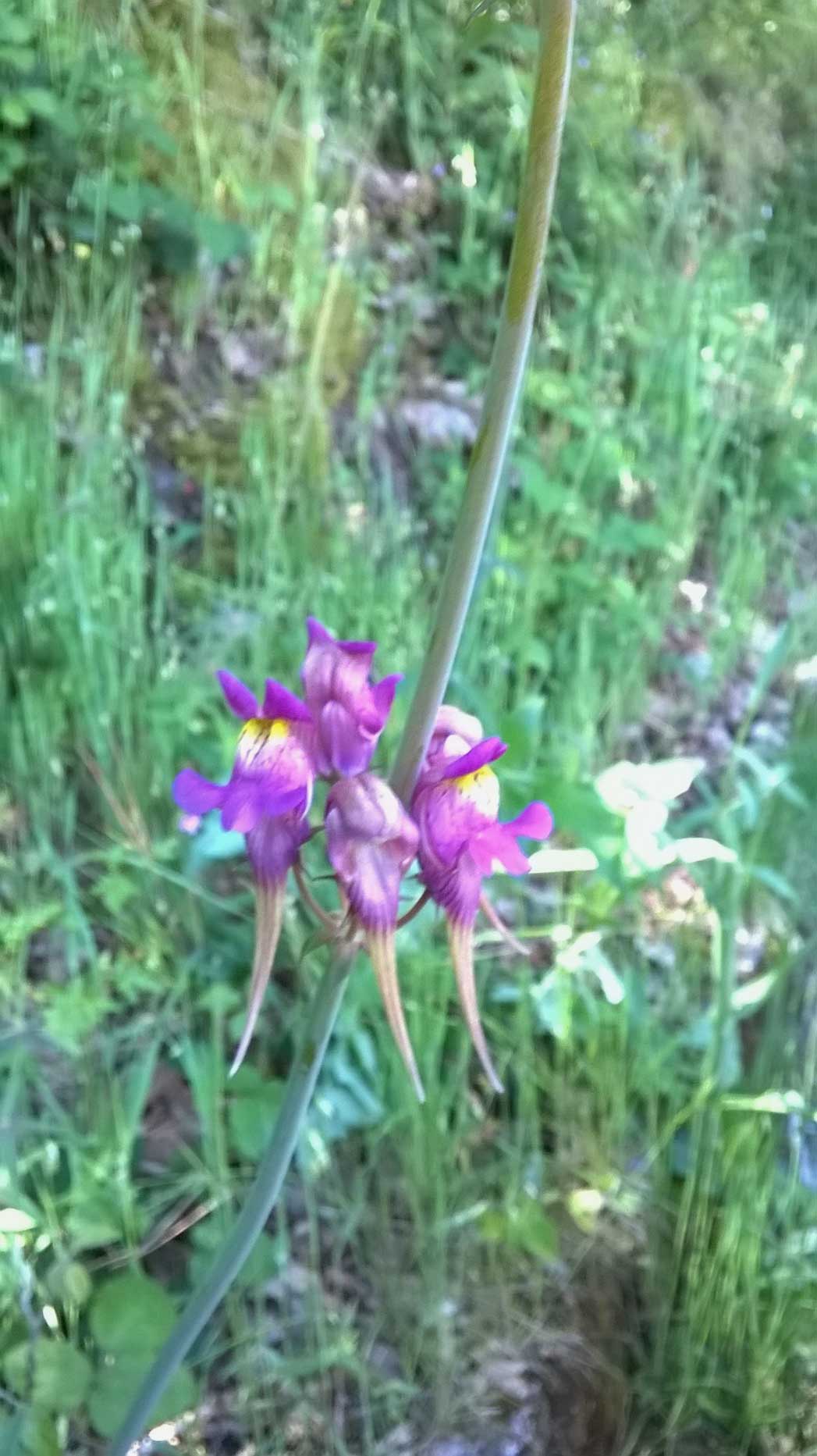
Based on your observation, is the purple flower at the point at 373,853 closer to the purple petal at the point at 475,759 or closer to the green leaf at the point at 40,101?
the purple petal at the point at 475,759

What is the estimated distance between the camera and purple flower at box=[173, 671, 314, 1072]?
0.63 m

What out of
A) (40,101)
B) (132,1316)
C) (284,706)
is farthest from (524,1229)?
(40,101)

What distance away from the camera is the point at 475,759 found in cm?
63

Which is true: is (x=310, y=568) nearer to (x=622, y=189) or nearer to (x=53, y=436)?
(x=53, y=436)

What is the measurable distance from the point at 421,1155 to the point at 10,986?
0.54 meters

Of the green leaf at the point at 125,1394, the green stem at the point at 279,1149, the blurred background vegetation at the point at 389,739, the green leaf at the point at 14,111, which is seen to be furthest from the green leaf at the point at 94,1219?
the green leaf at the point at 14,111

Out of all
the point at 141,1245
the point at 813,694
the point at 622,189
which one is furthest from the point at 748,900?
the point at 622,189

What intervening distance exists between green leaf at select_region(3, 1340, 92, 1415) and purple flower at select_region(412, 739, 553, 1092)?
0.63 metres

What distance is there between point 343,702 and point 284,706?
0.11 ft

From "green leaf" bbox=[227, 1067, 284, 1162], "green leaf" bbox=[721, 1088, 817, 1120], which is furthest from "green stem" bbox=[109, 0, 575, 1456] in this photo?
"green leaf" bbox=[721, 1088, 817, 1120]

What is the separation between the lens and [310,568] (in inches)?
71.7

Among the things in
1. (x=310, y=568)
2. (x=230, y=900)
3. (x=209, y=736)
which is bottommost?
(x=230, y=900)

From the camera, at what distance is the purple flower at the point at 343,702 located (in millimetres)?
634

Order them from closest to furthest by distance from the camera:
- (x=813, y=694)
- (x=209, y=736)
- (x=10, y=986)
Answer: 1. (x=10, y=986)
2. (x=209, y=736)
3. (x=813, y=694)
